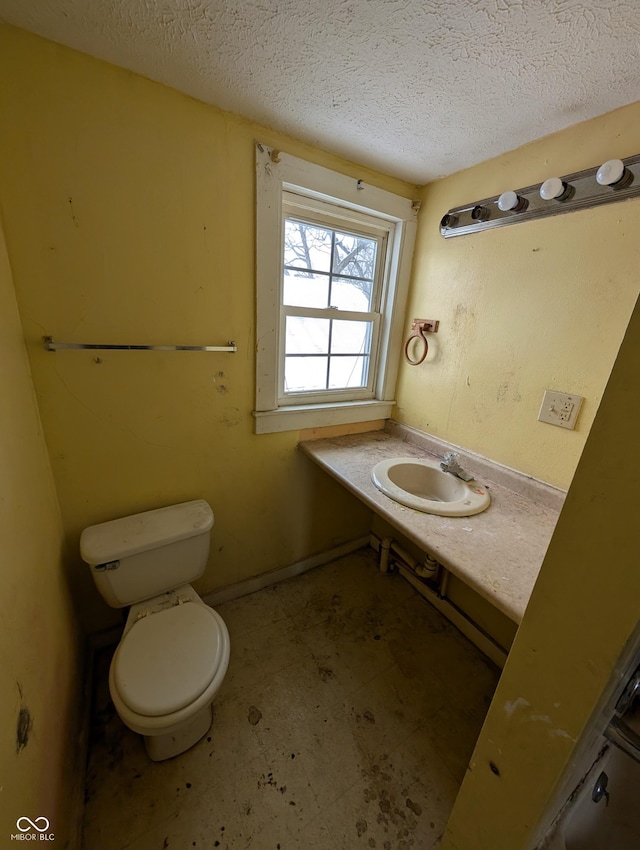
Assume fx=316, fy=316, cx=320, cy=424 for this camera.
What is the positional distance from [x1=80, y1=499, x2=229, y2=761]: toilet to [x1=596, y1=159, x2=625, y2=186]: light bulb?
1718mm

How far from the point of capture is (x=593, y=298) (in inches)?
40.6

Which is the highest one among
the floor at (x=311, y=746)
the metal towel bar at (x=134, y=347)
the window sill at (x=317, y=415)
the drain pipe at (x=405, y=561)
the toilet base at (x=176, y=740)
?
the metal towel bar at (x=134, y=347)

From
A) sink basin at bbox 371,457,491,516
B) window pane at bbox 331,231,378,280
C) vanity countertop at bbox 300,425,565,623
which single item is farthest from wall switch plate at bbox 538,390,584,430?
window pane at bbox 331,231,378,280

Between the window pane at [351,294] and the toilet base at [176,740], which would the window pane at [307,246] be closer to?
the window pane at [351,294]

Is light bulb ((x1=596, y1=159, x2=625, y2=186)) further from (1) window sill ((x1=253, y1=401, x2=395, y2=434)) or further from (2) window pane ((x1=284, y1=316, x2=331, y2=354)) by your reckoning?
(1) window sill ((x1=253, y1=401, x2=395, y2=434))

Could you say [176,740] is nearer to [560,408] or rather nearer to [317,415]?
[317,415]

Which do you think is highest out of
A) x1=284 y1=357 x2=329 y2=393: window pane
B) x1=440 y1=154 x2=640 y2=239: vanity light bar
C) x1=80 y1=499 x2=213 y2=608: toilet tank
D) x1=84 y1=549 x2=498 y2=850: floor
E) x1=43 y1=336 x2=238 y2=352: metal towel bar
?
x1=440 y1=154 x2=640 y2=239: vanity light bar

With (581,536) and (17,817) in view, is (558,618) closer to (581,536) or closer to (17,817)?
(581,536)

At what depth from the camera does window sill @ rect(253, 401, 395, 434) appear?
1460 millimetres

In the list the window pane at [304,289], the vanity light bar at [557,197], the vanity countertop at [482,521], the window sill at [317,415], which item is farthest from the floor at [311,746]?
the vanity light bar at [557,197]

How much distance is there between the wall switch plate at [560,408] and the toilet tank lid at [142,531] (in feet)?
4.43

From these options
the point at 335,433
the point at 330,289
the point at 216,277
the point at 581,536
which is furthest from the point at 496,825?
the point at 330,289

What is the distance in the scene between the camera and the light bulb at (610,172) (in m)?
0.91

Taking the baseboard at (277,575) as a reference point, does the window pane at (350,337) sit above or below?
above
